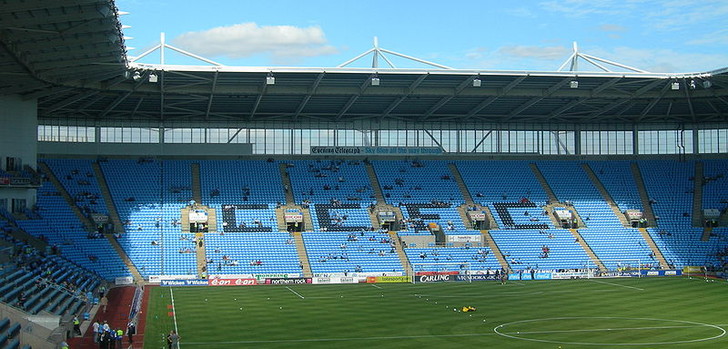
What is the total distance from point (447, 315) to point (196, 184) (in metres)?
39.2

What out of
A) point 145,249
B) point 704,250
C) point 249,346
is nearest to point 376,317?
point 249,346

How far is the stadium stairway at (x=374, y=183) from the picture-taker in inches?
3232

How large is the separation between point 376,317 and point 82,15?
22424 mm

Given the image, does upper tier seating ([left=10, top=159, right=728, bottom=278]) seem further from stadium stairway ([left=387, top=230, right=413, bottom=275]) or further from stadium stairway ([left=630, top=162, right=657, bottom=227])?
stadium stairway ([left=387, top=230, right=413, bottom=275])

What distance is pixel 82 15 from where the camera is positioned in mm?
37562

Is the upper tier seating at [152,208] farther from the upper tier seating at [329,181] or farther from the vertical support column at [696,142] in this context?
the vertical support column at [696,142]

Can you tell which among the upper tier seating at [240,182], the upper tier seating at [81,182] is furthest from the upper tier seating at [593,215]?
the upper tier seating at [81,182]

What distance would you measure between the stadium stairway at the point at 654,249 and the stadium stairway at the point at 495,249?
1424 cm

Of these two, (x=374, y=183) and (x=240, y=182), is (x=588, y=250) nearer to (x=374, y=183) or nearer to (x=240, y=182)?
(x=374, y=183)

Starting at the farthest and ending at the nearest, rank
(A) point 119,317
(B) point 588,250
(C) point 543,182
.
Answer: (C) point 543,182 → (B) point 588,250 → (A) point 119,317

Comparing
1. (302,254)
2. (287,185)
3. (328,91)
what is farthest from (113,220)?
(328,91)

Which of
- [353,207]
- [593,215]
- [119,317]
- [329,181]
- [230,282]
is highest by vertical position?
[329,181]

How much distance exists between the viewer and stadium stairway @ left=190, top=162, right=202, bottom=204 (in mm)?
78375

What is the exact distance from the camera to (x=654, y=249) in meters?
77.2
